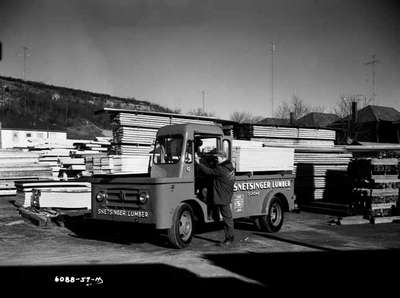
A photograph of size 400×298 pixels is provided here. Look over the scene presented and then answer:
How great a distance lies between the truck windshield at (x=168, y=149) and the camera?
893 cm

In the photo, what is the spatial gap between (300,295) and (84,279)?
2705 mm

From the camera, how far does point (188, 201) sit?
8.56 metres

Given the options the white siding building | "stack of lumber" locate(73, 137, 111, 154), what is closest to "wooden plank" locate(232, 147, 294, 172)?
"stack of lumber" locate(73, 137, 111, 154)

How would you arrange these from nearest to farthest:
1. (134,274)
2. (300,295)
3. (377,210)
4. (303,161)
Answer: (300,295)
(134,274)
(377,210)
(303,161)

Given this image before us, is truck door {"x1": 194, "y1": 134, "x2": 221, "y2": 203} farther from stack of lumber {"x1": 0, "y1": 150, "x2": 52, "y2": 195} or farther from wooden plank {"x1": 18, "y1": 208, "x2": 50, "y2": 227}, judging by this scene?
stack of lumber {"x1": 0, "y1": 150, "x2": 52, "y2": 195}

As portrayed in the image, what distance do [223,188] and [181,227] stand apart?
3.62 feet

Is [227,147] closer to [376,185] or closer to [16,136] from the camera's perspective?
[376,185]

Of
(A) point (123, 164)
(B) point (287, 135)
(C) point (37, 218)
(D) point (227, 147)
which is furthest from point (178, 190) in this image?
(B) point (287, 135)

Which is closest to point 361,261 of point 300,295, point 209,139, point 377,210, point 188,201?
point 300,295

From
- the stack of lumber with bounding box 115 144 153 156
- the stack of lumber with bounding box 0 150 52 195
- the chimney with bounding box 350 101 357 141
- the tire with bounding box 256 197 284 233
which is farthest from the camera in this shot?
the chimney with bounding box 350 101 357 141

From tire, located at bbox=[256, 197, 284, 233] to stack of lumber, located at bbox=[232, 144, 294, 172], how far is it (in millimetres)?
853

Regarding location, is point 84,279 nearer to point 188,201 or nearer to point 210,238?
point 188,201

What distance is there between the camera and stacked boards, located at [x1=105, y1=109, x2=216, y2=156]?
46.1 ft

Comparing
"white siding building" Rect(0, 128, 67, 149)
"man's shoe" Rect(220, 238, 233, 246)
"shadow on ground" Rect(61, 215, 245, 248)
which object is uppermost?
"white siding building" Rect(0, 128, 67, 149)
